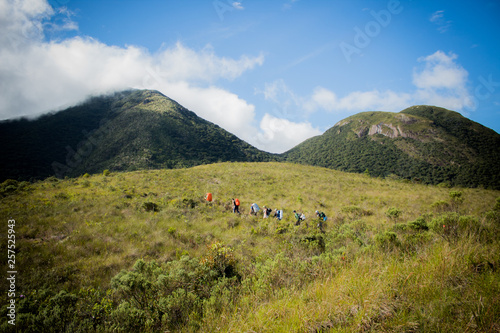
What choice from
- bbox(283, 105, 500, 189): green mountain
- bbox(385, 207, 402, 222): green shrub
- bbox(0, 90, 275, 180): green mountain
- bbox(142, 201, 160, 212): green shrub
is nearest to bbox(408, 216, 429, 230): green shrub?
bbox(385, 207, 402, 222): green shrub

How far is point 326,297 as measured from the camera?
9.43ft

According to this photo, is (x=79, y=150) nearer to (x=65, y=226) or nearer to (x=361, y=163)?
(x=65, y=226)

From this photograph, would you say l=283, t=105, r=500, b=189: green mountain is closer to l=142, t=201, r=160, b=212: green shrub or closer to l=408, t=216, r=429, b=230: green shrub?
l=408, t=216, r=429, b=230: green shrub

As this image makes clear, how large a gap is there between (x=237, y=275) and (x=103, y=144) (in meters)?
90.0

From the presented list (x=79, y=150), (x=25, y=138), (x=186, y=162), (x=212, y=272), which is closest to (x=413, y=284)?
(x=212, y=272)

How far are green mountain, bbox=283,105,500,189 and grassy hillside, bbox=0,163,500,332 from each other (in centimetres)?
6881

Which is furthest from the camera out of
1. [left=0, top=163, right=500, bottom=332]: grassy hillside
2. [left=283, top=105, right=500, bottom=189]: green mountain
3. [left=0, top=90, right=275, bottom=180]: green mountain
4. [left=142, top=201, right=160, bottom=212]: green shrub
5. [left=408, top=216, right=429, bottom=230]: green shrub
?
[left=283, top=105, right=500, bottom=189]: green mountain

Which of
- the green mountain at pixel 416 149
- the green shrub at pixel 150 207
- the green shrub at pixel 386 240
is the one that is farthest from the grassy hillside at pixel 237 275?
the green mountain at pixel 416 149

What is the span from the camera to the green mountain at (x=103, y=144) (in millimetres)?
61000

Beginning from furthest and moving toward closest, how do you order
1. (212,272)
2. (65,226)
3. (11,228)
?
(65,226) < (11,228) < (212,272)

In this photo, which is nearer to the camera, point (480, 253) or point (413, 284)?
point (413, 284)

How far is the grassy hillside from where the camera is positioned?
2531 mm

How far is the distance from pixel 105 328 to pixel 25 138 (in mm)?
113809

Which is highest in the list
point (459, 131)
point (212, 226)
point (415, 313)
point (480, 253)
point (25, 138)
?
point (459, 131)
